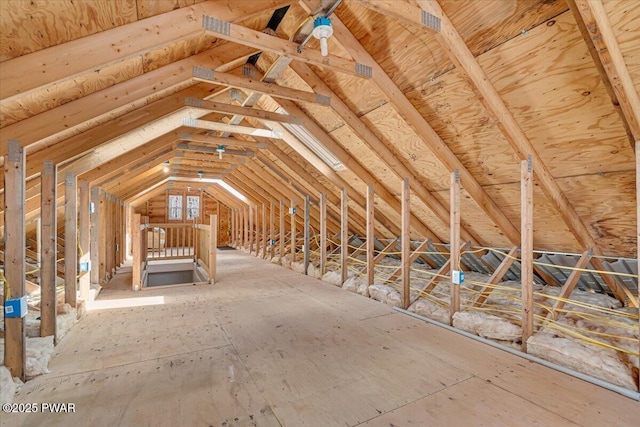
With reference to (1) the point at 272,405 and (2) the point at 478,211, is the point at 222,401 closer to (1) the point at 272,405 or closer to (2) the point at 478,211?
(1) the point at 272,405

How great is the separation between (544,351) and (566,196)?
135 cm

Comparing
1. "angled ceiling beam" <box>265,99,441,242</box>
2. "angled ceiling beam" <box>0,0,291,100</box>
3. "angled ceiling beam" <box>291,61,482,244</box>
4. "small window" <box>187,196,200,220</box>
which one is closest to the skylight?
"angled ceiling beam" <box>265,99,441,242</box>

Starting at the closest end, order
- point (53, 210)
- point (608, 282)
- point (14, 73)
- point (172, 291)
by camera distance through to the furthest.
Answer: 1. point (14, 73)
2. point (53, 210)
3. point (608, 282)
4. point (172, 291)

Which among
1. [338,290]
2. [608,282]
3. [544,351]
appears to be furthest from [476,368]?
[338,290]

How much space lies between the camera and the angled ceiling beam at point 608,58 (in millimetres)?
1471

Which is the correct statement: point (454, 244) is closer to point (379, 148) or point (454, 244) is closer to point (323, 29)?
point (379, 148)

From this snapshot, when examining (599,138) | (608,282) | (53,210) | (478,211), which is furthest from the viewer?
(478,211)

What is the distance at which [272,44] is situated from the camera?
2176 mm

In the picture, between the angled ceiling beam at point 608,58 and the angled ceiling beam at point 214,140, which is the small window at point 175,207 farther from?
the angled ceiling beam at point 608,58

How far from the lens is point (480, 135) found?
266 centimetres

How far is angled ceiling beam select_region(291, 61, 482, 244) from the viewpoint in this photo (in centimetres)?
315

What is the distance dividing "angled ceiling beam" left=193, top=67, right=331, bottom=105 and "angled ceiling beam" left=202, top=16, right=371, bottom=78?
25.2 inches

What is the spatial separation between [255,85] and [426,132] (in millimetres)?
1720

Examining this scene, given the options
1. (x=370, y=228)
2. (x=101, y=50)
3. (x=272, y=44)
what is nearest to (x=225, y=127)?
(x=272, y=44)
